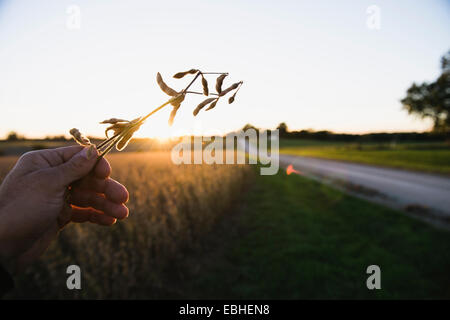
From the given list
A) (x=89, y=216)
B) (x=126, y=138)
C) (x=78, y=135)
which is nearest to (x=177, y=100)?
(x=126, y=138)

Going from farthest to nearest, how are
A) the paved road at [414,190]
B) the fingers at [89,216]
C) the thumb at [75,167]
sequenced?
1. the paved road at [414,190]
2. the fingers at [89,216]
3. the thumb at [75,167]

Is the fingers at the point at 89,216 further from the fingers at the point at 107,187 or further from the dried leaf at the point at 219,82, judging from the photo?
the dried leaf at the point at 219,82

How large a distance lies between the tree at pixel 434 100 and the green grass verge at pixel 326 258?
26351 mm

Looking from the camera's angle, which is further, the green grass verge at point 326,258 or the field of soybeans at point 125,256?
the green grass verge at point 326,258

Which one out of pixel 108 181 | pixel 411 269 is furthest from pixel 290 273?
pixel 108 181

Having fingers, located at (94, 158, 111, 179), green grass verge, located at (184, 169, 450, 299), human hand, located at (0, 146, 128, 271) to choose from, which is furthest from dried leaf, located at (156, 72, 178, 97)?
green grass verge, located at (184, 169, 450, 299)

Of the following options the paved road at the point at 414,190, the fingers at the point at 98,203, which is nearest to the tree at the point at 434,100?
the paved road at the point at 414,190

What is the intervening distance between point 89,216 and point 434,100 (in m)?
36.0

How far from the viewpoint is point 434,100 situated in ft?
96.6

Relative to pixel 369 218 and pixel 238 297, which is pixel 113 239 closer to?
pixel 238 297

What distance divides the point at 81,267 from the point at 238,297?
2541 mm

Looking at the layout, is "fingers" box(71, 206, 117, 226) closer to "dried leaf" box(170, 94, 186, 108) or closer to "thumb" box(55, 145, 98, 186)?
"thumb" box(55, 145, 98, 186)

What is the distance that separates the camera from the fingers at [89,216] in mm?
1877

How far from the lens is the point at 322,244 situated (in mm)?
6863
